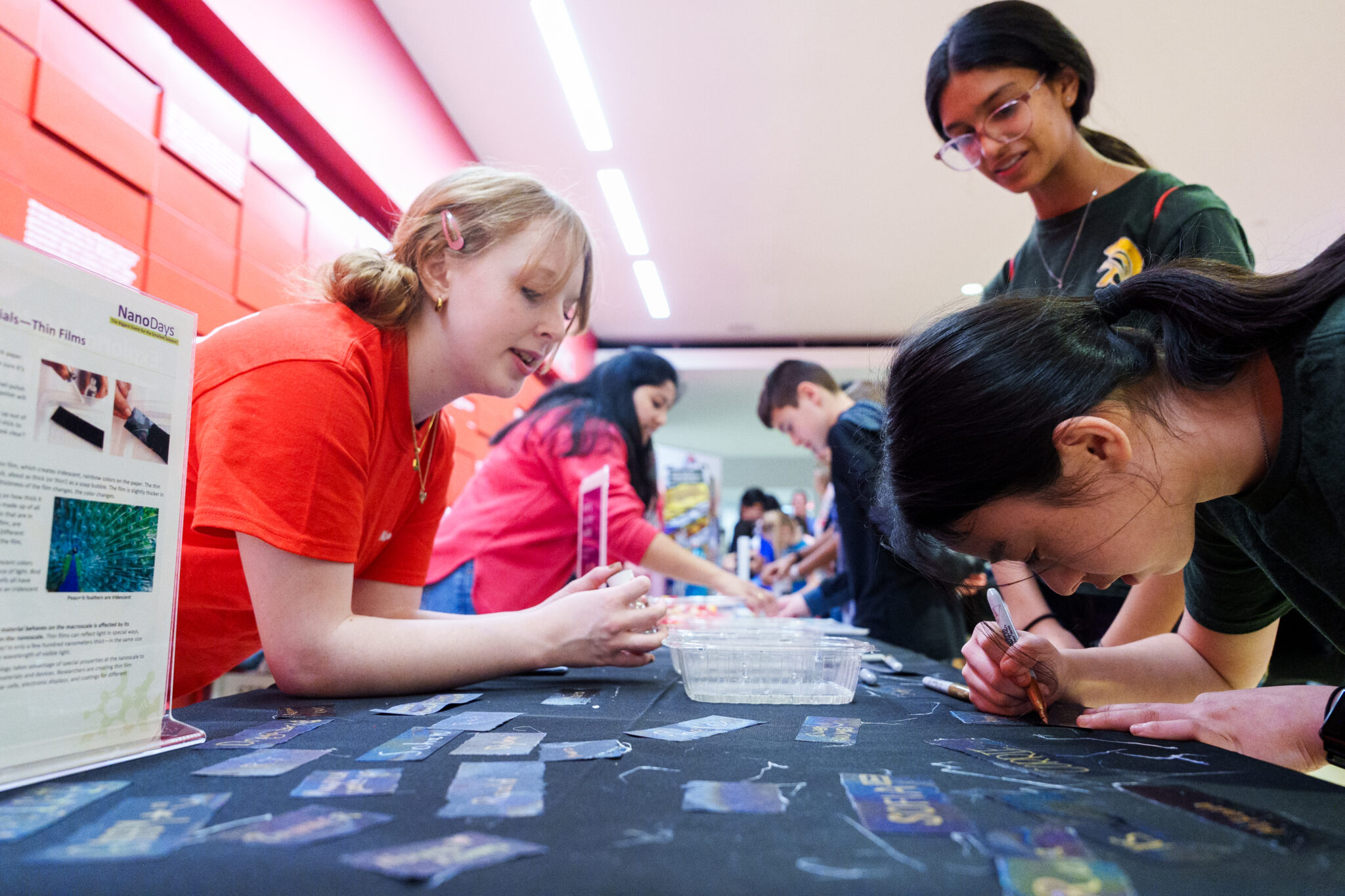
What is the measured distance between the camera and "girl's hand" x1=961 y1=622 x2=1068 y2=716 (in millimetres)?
916

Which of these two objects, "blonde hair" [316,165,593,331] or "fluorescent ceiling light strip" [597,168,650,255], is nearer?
"blonde hair" [316,165,593,331]

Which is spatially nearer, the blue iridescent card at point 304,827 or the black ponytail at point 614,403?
the blue iridescent card at point 304,827

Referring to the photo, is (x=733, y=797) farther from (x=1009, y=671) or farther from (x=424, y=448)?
(x=424, y=448)

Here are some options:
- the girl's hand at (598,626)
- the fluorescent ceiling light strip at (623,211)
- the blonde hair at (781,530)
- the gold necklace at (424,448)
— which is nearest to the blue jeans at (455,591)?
the gold necklace at (424,448)

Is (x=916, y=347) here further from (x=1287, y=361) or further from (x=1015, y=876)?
(x=1015, y=876)

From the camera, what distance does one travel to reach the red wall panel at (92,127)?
5.44ft

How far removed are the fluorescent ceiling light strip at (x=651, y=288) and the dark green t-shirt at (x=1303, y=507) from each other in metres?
4.96

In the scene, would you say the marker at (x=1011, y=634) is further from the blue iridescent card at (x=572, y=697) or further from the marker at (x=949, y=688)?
the blue iridescent card at (x=572, y=697)

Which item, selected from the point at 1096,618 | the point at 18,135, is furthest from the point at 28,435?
the point at 1096,618

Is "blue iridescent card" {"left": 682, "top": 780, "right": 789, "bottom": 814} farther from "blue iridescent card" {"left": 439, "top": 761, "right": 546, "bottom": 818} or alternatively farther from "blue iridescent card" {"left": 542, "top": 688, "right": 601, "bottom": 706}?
"blue iridescent card" {"left": 542, "top": 688, "right": 601, "bottom": 706}

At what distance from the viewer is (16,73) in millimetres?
1580

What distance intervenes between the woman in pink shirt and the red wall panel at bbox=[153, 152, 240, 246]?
1.03 meters

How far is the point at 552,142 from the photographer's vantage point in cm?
420

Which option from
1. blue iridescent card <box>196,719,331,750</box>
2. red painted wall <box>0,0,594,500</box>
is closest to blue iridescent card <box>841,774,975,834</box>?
blue iridescent card <box>196,719,331,750</box>
